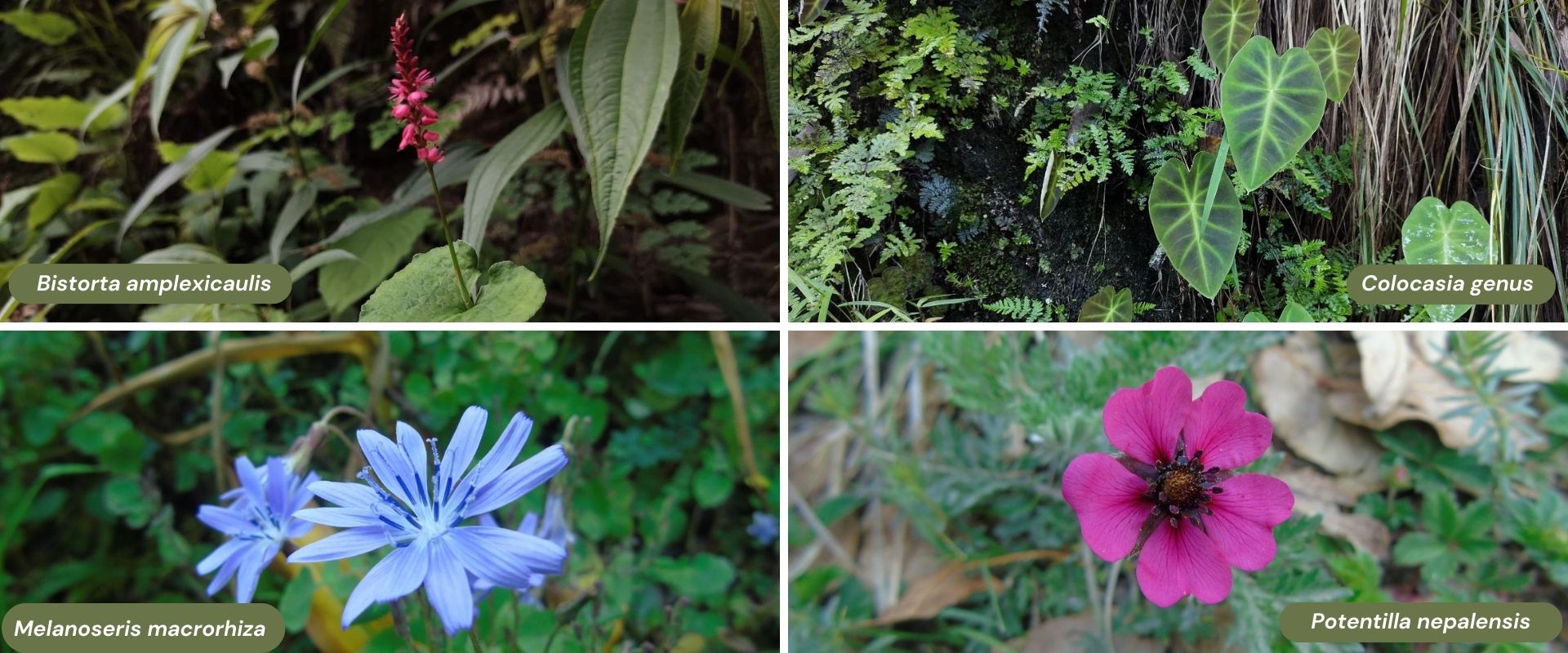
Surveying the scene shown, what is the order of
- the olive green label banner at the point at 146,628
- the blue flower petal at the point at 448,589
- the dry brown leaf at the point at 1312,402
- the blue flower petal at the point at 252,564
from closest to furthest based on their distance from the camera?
the blue flower petal at the point at 448,589, the blue flower petal at the point at 252,564, the olive green label banner at the point at 146,628, the dry brown leaf at the point at 1312,402

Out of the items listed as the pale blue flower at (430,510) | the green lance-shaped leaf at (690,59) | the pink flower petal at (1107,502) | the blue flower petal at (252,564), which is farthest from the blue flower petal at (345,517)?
the pink flower petal at (1107,502)

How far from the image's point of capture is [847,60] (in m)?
0.74

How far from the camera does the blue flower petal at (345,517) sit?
1.82 ft

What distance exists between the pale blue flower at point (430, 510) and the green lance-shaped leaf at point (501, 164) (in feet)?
0.63

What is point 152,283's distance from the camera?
2.52ft

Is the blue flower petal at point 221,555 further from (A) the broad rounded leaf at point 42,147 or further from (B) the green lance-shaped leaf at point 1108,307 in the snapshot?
(B) the green lance-shaped leaf at point 1108,307

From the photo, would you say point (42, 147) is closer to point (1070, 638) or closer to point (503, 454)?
point (503, 454)

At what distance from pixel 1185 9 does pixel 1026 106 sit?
0.55 ft

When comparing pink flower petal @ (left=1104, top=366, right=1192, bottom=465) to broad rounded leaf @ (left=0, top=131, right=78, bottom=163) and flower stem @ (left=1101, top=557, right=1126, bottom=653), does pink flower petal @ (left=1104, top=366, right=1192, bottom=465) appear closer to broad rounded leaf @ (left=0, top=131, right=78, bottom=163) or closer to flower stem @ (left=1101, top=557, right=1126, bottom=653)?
flower stem @ (left=1101, top=557, right=1126, bottom=653)

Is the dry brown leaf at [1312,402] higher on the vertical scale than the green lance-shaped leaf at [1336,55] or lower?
lower

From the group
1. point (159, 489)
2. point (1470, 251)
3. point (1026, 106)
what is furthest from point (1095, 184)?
point (159, 489)

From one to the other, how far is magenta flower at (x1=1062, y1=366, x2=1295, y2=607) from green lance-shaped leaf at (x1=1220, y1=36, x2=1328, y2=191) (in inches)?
12.2

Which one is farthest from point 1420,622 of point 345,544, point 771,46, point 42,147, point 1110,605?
point 42,147

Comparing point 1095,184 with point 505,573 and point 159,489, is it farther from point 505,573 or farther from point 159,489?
point 159,489
